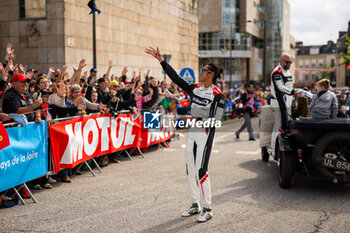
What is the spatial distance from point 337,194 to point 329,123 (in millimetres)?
1237

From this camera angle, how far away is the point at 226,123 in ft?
70.6

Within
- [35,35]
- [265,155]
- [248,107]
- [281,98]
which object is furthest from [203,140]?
[35,35]

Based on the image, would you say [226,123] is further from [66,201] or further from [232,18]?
[232,18]

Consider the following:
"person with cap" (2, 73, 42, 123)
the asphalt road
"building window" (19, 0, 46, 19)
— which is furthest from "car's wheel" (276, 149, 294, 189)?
"building window" (19, 0, 46, 19)

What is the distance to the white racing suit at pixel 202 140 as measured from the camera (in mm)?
5383

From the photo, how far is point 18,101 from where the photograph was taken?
6762mm

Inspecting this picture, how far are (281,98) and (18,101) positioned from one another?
4.89 m

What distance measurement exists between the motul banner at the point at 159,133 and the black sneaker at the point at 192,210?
540 cm

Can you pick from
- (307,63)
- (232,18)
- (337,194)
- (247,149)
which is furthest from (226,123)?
(307,63)

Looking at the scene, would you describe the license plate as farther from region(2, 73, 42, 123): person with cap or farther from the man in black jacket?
the man in black jacket

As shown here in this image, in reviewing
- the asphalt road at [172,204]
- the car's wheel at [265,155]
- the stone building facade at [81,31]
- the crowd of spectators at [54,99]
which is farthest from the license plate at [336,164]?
the stone building facade at [81,31]

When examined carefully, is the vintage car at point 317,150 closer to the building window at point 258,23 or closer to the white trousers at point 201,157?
the white trousers at point 201,157

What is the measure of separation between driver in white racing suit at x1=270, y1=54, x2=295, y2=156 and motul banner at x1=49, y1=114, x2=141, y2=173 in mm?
3568

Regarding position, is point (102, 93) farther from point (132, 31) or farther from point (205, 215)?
point (132, 31)
